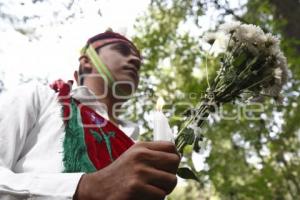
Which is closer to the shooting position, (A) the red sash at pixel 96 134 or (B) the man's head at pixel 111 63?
(A) the red sash at pixel 96 134

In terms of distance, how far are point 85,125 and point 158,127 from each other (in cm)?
83

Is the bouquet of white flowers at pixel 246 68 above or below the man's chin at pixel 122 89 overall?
above

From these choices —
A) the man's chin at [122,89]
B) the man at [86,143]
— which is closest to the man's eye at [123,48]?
the man at [86,143]

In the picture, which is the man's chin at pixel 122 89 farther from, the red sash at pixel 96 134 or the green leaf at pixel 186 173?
the green leaf at pixel 186 173

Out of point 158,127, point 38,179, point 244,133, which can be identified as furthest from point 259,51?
point 244,133

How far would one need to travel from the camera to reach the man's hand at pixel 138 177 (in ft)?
4.03

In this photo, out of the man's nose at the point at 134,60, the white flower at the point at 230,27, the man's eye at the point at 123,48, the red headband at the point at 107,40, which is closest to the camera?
the white flower at the point at 230,27

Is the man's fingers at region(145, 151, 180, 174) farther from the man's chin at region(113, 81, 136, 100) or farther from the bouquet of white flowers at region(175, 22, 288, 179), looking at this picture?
the man's chin at region(113, 81, 136, 100)

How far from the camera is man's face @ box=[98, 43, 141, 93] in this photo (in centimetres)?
261

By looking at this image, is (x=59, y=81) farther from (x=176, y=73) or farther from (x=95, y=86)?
(x=176, y=73)

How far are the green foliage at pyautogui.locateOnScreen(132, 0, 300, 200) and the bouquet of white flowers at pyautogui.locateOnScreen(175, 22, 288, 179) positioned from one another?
2.35 m

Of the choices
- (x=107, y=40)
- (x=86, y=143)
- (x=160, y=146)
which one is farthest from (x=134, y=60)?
(x=160, y=146)

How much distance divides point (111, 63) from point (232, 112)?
4.57 m

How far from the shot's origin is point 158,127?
1369 millimetres
